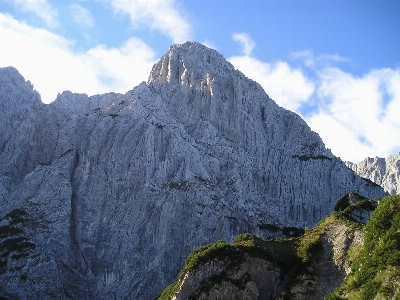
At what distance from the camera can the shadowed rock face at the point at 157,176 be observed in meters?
133

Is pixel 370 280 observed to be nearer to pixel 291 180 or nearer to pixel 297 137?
pixel 291 180

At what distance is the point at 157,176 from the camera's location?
143 metres

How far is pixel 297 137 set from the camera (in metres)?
168

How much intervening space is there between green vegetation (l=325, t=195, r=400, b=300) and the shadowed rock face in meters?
57.6

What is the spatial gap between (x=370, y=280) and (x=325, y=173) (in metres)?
92.2

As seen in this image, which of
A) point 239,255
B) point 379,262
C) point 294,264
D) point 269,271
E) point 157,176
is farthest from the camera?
point 157,176

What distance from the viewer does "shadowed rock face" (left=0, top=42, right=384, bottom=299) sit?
133 meters

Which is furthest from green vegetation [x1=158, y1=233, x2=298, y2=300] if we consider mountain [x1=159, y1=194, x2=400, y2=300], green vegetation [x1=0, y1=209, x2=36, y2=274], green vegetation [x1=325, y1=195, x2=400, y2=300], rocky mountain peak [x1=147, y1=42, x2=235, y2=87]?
rocky mountain peak [x1=147, y1=42, x2=235, y2=87]

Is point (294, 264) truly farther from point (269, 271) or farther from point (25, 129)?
point (25, 129)

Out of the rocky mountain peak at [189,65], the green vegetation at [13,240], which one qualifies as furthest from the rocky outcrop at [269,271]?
the rocky mountain peak at [189,65]

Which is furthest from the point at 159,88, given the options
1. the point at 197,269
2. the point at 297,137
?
the point at 197,269

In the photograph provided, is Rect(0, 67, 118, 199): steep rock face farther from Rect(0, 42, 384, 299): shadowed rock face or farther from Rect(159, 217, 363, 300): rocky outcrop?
Rect(159, 217, 363, 300): rocky outcrop

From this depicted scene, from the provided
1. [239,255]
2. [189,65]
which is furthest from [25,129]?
[239,255]

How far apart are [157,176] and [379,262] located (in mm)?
79112
